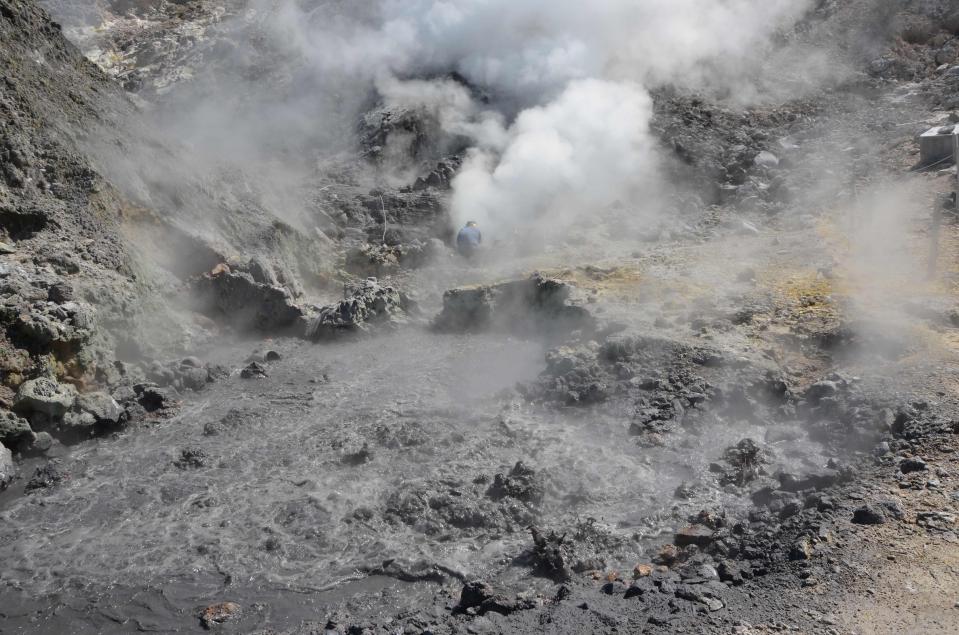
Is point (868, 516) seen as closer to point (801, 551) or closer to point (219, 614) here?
point (801, 551)

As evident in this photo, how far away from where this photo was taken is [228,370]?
9297 millimetres

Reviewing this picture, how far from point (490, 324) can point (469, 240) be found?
7.68 feet

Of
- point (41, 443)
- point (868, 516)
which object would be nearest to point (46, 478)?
point (41, 443)

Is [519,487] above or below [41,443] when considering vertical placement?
above

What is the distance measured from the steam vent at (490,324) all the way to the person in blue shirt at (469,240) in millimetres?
64

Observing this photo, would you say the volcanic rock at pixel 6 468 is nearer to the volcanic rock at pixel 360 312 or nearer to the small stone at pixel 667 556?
the volcanic rock at pixel 360 312

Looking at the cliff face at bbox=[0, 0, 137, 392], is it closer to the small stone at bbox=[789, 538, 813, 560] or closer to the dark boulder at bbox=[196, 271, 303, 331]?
the dark boulder at bbox=[196, 271, 303, 331]

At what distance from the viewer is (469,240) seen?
12.1 metres

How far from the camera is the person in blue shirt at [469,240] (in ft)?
39.7

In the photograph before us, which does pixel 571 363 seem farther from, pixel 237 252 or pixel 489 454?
pixel 237 252

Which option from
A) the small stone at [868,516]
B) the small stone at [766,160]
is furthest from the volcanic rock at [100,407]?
the small stone at [766,160]

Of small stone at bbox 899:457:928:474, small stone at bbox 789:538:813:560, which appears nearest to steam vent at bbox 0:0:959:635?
small stone at bbox 789:538:813:560

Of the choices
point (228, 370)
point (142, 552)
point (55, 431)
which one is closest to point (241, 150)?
point (228, 370)

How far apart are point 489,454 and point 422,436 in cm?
74
